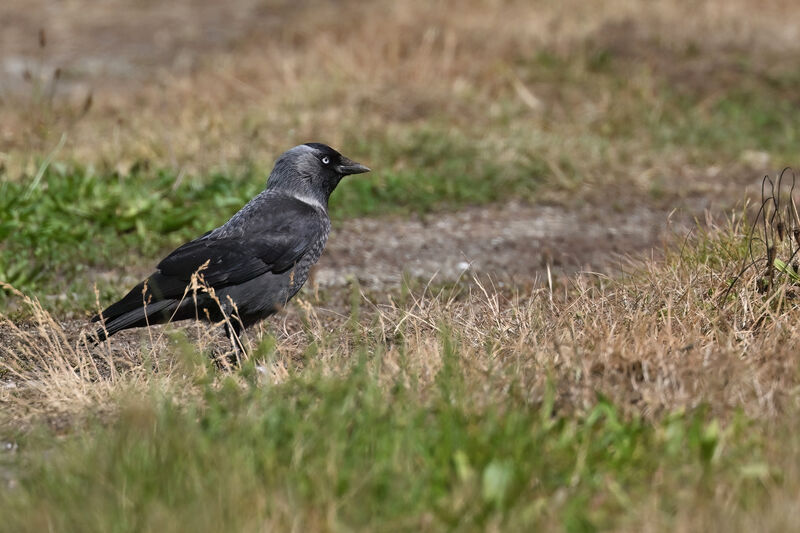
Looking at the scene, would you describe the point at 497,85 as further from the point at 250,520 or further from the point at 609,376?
the point at 250,520

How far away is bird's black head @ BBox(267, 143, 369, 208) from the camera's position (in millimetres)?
5250

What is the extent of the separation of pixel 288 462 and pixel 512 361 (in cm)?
114

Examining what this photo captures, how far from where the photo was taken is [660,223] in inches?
297

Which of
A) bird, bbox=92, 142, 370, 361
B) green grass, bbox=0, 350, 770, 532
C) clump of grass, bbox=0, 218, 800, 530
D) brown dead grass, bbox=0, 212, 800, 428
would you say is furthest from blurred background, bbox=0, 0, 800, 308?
green grass, bbox=0, 350, 770, 532

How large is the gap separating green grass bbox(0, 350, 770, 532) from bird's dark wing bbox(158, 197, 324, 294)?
1334mm

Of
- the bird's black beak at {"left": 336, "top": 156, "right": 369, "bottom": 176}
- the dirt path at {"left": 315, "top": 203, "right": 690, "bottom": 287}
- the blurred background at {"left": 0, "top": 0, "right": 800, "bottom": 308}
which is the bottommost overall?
the dirt path at {"left": 315, "top": 203, "right": 690, "bottom": 287}

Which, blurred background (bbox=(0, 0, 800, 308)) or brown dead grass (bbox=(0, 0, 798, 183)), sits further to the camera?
brown dead grass (bbox=(0, 0, 798, 183))

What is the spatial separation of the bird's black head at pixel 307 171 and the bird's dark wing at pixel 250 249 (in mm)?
258

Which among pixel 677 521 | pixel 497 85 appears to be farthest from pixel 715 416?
pixel 497 85

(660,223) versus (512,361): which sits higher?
(512,361)

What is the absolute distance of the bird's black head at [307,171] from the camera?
17.2 feet

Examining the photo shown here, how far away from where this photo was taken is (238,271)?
4766 millimetres

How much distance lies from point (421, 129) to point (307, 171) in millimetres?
3951

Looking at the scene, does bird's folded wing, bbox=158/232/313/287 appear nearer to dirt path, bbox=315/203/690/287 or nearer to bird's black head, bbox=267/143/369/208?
bird's black head, bbox=267/143/369/208
